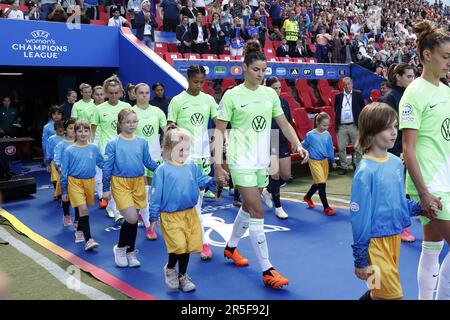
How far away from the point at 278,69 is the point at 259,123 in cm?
824

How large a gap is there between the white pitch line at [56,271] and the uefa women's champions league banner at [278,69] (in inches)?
228

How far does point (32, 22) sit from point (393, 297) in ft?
29.0

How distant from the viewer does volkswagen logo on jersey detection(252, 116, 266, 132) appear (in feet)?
13.0

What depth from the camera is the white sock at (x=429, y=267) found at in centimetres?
293

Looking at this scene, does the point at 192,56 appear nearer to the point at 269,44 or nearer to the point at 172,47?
the point at 172,47

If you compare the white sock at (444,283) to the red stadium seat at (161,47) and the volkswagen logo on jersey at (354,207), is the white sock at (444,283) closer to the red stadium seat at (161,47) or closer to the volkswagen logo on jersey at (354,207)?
the volkswagen logo on jersey at (354,207)

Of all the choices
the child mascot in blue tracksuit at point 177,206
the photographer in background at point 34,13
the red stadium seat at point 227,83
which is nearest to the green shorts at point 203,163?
the child mascot in blue tracksuit at point 177,206

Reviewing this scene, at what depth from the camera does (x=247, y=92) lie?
398 centimetres

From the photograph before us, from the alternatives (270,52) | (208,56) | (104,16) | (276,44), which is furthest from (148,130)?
(276,44)

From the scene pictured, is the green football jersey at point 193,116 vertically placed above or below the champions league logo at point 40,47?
below
